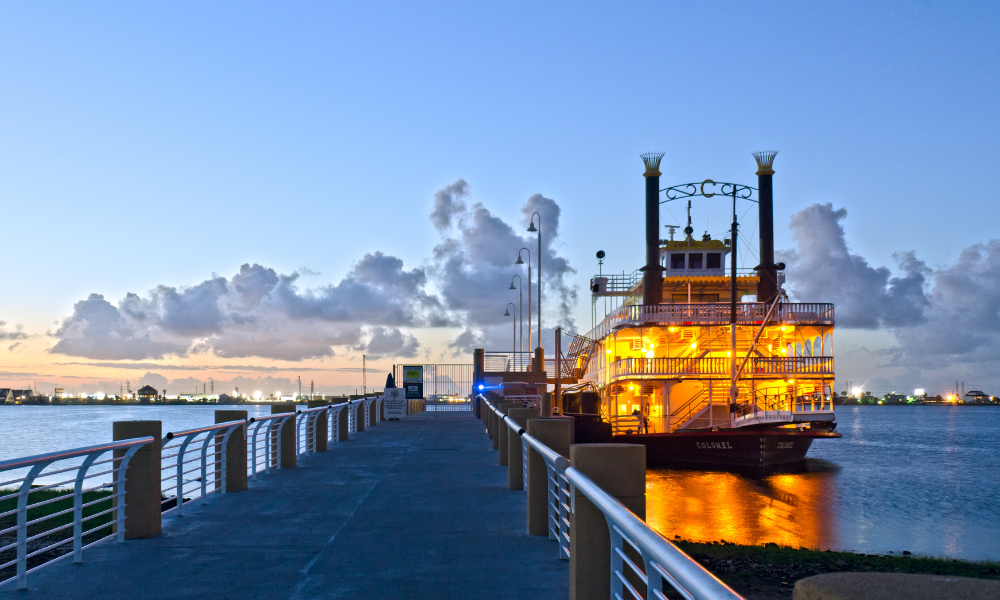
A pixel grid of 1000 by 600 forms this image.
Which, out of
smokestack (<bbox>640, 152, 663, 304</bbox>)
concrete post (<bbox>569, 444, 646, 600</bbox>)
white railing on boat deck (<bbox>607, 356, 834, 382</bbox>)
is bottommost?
white railing on boat deck (<bbox>607, 356, 834, 382</bbox>)

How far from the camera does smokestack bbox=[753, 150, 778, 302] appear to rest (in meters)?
41.6

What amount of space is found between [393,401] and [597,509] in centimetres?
3049

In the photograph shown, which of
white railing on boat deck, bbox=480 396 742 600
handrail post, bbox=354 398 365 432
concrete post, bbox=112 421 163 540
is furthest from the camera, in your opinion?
handrail post, bbox=354 398 365 432

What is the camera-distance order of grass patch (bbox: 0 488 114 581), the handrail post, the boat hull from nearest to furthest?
1. grass patch (bbox: 0 488 114 581)
2. the handrail post
3. the boat hull

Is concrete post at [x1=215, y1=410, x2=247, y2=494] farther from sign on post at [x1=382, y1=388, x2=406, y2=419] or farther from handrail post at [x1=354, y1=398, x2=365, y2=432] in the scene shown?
sign on post at [x1=382, y1=388, x2=406, y2=419]

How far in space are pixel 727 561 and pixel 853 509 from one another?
18.8 metres

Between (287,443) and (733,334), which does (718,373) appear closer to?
(733,334)

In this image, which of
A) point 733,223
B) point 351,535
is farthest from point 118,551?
point 733,223

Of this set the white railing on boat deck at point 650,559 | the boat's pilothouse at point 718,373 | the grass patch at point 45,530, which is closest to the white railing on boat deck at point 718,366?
the boat's pilothouse at point 718,373

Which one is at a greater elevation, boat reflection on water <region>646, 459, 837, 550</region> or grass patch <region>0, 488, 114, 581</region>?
grass patch <region>0, 488, 114, 581</region>

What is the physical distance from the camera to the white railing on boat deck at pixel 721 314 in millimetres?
35031

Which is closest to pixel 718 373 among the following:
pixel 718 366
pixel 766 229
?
pixel 718 366

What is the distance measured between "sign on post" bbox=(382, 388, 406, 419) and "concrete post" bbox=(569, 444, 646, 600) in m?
30.2

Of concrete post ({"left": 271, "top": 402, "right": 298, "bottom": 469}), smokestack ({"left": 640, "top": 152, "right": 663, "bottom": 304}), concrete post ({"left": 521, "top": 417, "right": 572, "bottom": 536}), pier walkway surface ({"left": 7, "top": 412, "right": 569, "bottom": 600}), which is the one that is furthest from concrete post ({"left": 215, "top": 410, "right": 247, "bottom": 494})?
smokestack ({"left": 640, "top": 152, "right": 663, "bottom": 304})
